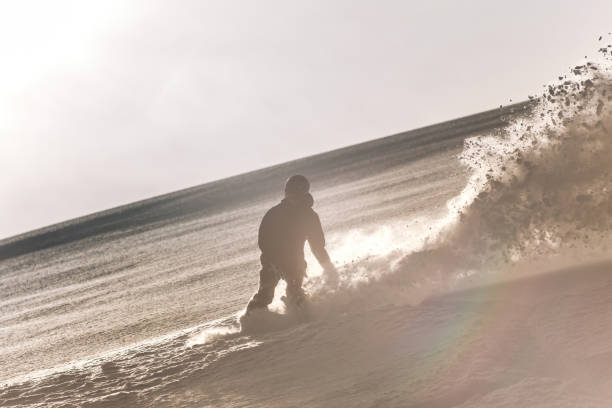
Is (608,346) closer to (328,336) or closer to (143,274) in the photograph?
(328,336)

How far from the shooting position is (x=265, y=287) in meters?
8.88

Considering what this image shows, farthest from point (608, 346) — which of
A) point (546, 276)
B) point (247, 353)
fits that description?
point (247, 353)

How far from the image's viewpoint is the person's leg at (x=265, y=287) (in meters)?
8.79

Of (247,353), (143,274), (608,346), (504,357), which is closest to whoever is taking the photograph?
(608,346)

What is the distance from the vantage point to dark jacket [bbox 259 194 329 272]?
851 centimetres

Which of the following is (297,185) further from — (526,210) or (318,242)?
(526,210)

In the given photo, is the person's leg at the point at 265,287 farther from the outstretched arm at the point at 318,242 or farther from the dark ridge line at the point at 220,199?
the dark ridge line at the point at 220,199

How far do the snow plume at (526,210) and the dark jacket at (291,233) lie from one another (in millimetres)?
600

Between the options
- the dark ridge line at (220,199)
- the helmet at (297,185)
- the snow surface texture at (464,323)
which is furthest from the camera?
the dark ridge line at (220,199)

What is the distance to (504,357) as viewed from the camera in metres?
5.29

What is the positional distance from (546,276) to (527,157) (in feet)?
7.64

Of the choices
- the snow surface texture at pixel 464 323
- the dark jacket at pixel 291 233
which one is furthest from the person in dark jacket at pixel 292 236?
the snow surface texture at pixel 464 323

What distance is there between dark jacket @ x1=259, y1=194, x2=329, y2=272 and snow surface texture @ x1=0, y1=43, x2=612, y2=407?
608mm

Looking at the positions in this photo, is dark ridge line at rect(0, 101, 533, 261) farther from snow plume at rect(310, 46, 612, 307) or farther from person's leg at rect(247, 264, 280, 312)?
person's leg at rect(247, 264, 280, 312)
